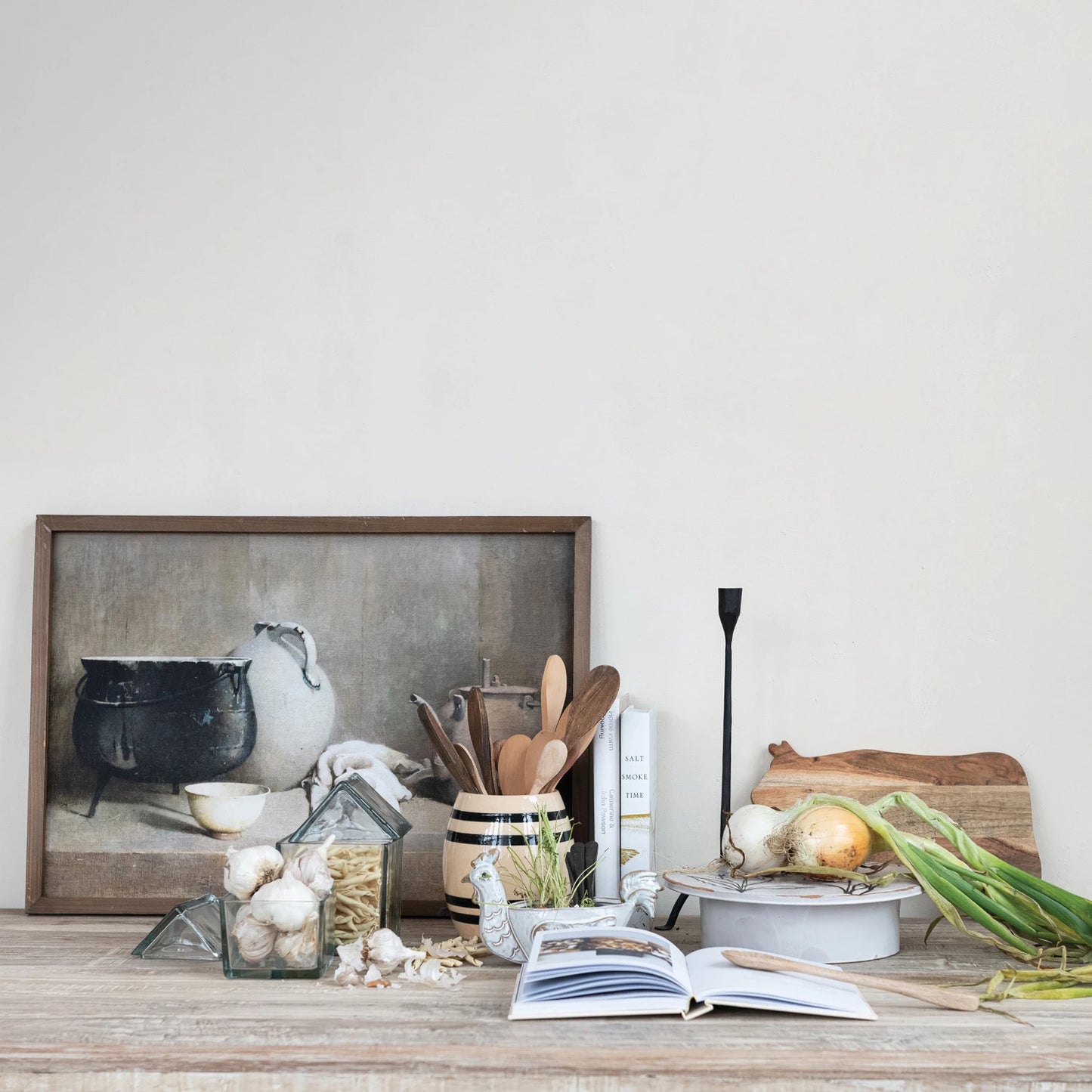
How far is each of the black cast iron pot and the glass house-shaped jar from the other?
218 millimetres

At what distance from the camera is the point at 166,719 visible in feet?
4.23

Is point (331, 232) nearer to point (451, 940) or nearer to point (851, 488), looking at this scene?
point (851, 488)

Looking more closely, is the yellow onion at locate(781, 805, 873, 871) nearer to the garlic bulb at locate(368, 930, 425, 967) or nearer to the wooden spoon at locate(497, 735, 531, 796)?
the wooden spoon at locate(497, 735, 531, 796)

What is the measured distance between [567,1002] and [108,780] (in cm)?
72

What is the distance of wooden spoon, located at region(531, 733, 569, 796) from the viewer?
3.63ft

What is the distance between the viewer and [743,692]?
1283 millimetres

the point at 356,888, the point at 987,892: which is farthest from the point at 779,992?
the point at 356,888

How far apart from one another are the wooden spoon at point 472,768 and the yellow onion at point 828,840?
1.07 feet

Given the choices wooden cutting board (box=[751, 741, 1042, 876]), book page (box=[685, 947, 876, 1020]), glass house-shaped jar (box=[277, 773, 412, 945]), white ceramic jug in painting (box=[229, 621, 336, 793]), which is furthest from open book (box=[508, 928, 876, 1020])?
white ceramic jug in painting (box=[229, 621, 336, 793])

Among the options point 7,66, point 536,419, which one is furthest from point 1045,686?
point 7,66

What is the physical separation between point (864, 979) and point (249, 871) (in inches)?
22.6

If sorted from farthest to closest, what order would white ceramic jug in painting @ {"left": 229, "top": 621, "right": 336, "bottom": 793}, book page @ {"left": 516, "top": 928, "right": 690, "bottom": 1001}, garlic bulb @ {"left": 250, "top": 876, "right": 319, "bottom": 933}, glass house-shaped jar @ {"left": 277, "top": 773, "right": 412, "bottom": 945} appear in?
white ceramic jug in painting @ {"left": 229, "top": 621, "right": 336, "bottom": 793}, glass house-shaped jar @ {"left": 277, "top": 773, "right": 412, "bottom": 945}, garlic bulb @ {"left": 250, "top": 876, "right": 319, "bottom": 933}, book page @ {"left": 516, "top": 928, "right": 690, "bottom": 1001}

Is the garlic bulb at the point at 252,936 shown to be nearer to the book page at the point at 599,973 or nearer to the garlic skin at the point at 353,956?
the garlic skin at the point at 353,956

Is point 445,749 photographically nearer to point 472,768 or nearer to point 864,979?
point 472,768
